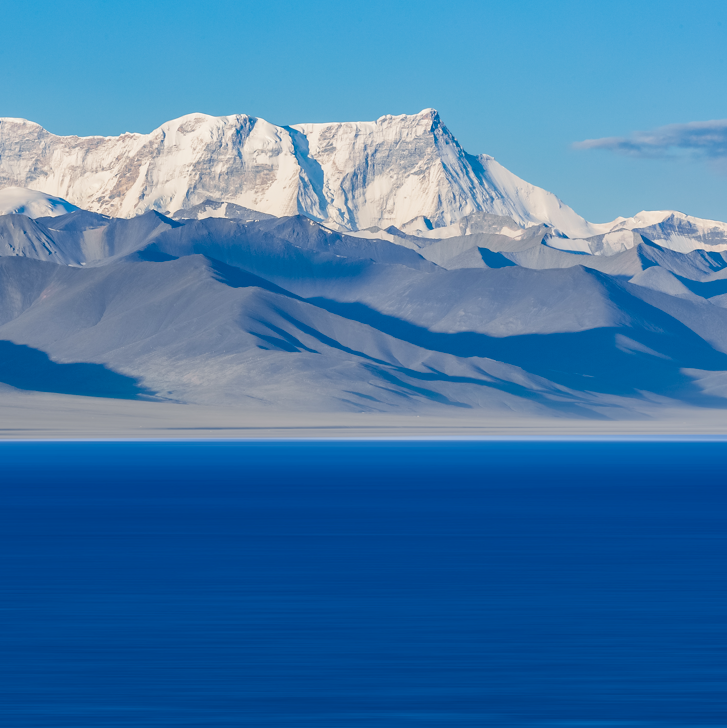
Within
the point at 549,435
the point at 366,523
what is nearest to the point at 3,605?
the point at 366,523

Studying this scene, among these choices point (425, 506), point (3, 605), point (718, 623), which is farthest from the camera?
point (425, 506)

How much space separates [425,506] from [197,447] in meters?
81.7

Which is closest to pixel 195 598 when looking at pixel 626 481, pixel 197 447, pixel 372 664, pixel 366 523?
pixel 372 664

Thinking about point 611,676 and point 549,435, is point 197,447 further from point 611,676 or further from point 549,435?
point 611,676

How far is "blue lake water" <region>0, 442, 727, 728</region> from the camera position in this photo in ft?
79.4

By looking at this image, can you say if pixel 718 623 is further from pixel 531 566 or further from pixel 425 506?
pixel 425 506

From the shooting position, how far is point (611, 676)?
26.1m

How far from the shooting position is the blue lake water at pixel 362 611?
953 inches

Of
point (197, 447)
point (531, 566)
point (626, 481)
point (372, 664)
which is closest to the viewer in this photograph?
point (372, 664)

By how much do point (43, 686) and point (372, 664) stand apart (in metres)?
6.03

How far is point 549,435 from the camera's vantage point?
190m

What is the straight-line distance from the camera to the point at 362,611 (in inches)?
1318

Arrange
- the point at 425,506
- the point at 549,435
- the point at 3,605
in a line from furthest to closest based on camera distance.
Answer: the point at 549,435, the point at 425,506, the point at 3,605

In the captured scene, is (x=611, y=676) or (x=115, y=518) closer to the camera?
(x=611, y=676)
